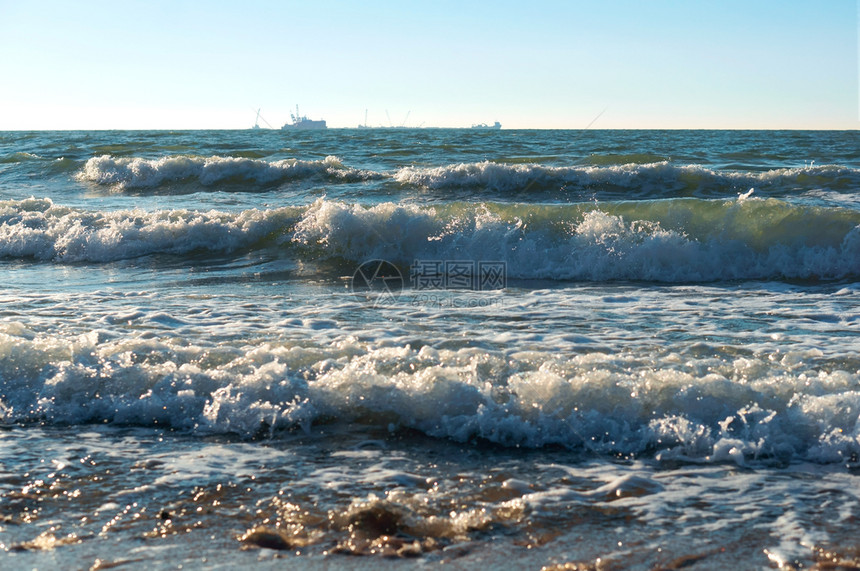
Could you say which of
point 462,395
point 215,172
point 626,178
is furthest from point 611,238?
point 215,172

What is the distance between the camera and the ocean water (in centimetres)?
271

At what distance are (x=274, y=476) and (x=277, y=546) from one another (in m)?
0.65

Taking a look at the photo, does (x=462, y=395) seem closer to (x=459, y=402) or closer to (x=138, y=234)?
(x=459, y=402)

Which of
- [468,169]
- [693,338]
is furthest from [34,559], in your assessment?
[468,169]

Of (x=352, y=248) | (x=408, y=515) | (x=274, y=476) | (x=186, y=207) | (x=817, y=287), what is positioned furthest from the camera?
(x=186, y=207)

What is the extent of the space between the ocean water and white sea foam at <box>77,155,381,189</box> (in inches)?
276

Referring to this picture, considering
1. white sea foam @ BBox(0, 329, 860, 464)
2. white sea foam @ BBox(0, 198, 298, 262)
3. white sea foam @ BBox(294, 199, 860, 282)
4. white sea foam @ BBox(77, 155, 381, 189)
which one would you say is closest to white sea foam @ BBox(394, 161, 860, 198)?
white sea foam @ BBox(77, 155, 381, 189)

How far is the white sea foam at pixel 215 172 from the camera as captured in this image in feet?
52.7

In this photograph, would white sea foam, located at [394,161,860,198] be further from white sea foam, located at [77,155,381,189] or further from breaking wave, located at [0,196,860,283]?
breaking wave, located at [0,196,860,283]

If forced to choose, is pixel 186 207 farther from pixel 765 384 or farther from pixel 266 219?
pixel 765 384

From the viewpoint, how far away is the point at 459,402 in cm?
394

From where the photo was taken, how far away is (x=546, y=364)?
437cm

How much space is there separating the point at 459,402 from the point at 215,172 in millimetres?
13834

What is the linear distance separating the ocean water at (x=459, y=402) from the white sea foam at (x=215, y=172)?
23.0 ft
